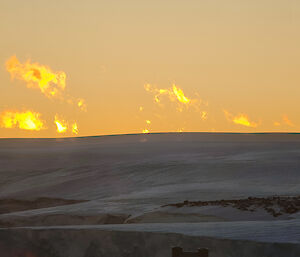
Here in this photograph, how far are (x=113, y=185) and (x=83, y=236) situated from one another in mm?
25199

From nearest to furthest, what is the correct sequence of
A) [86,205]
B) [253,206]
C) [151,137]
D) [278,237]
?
[278,237] → [253,206] → [86,205] → [151,137]

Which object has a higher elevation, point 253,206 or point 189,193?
point 189,193

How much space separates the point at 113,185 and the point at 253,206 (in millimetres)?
18317

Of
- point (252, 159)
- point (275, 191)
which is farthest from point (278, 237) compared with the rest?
point (252, 159)

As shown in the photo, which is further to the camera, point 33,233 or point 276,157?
point 276,157

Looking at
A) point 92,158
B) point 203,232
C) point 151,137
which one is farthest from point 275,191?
point 151,137

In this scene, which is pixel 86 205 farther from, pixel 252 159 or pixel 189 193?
pixel 252 159

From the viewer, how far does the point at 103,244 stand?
608 inches

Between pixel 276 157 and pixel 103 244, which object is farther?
pixel 276 157

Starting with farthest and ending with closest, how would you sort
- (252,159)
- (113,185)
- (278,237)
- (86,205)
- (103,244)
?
(252,159), (113,185), (86,205), (103,244), (278,237)

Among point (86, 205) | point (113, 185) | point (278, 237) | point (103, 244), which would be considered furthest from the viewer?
Result: point (113, 185)

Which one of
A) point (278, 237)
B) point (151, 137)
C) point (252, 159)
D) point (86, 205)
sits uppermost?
point (151, 137)

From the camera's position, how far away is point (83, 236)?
15.7m

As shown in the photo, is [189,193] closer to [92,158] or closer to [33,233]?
[33,233]
